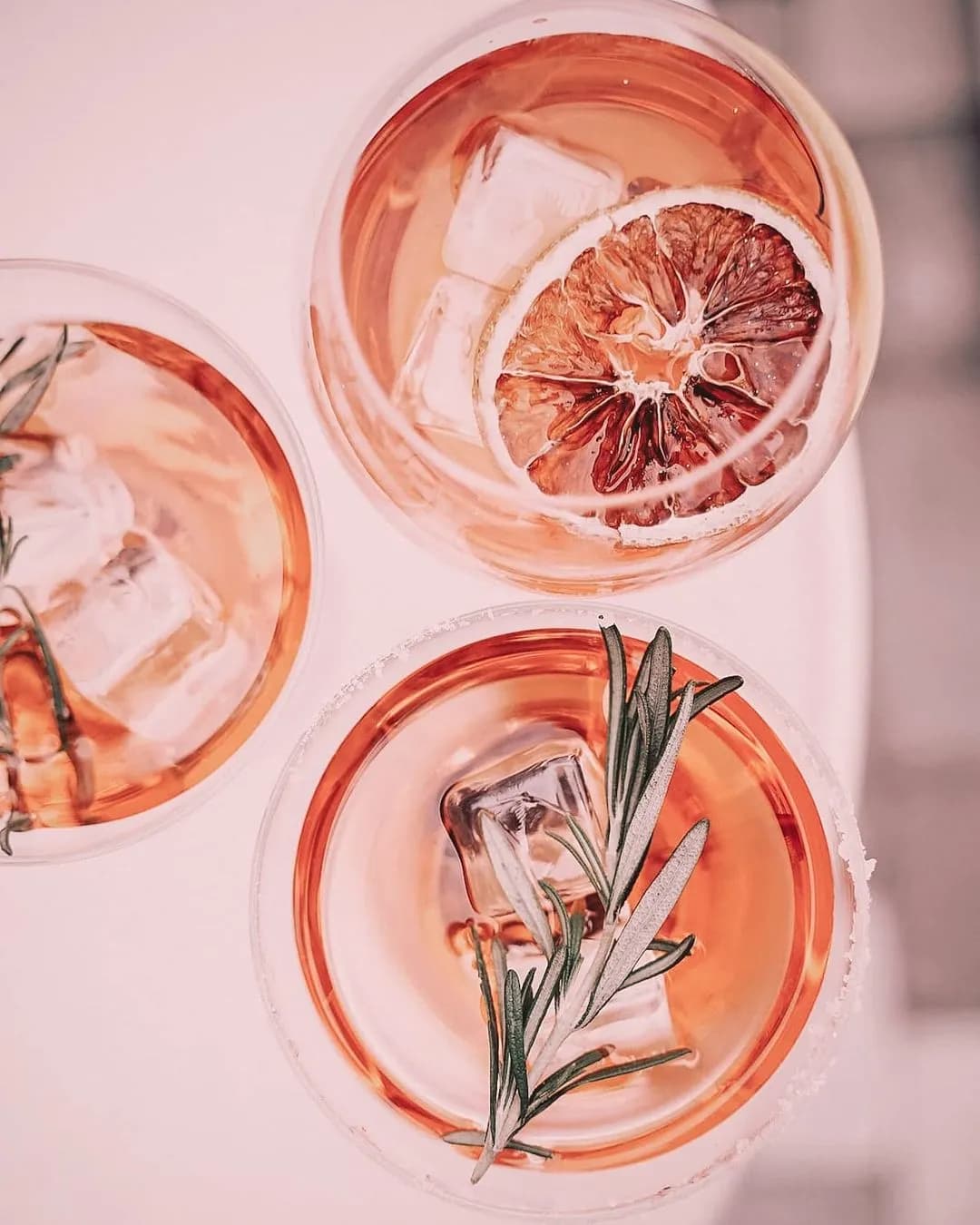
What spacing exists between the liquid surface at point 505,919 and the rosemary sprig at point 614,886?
10 cm

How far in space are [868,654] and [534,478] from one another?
0.90 feet

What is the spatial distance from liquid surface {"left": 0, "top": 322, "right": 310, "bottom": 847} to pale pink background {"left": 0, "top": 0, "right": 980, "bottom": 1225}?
36 millimetres

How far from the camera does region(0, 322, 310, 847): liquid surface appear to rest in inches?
24.9

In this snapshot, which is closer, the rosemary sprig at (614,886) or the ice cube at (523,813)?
the rosemary sprig at (614,886)

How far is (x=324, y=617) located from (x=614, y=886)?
26 cm

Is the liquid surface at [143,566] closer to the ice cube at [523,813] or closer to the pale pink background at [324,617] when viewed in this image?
the pale pink background at [324,617]

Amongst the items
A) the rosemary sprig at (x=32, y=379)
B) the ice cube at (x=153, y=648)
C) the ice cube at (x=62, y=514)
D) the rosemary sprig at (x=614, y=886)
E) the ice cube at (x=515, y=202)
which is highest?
the ice cube at (x=515, y=202)

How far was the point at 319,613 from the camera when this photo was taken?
0.67 metres

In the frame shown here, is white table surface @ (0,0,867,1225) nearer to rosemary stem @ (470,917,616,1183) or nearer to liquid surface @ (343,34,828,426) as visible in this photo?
liquid surface @ (343,34,828,426)

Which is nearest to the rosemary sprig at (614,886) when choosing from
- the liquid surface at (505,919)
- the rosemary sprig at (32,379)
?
the liquid surface at (505,919)

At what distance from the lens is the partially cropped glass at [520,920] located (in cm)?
65

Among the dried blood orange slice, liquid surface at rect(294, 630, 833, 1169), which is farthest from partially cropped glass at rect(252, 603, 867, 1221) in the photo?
the dried blood orange slice

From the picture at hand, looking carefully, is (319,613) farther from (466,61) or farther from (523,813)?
(466,61)

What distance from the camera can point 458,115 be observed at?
0.62 metres
